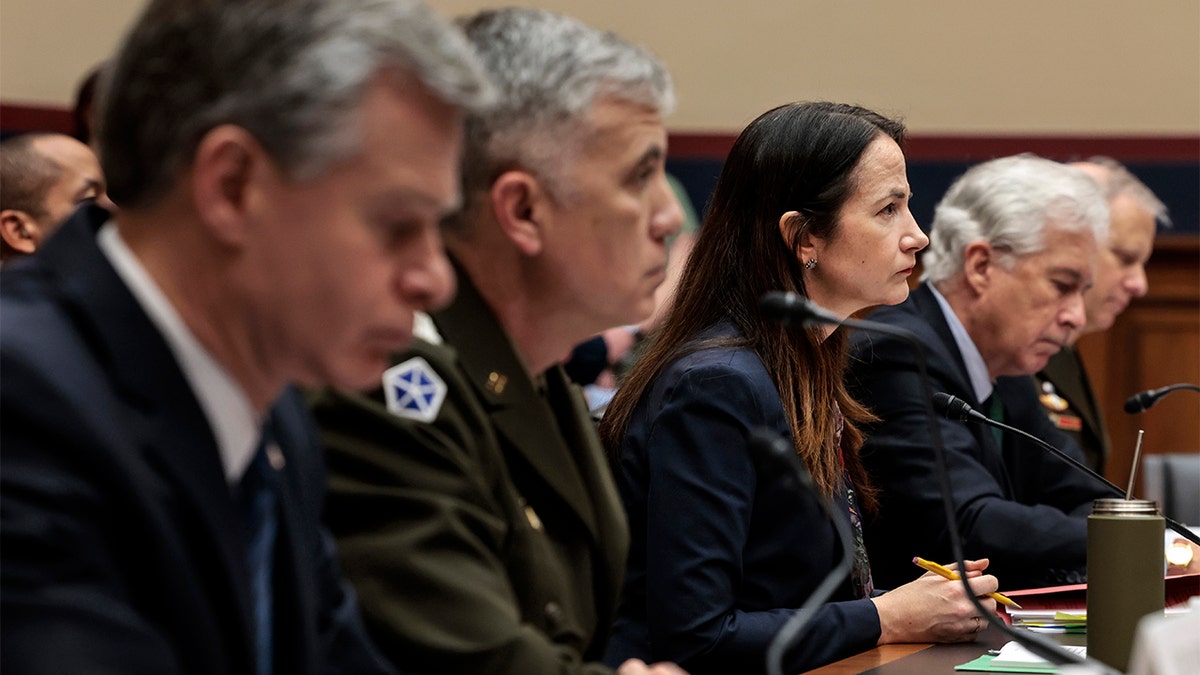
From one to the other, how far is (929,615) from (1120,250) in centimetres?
291

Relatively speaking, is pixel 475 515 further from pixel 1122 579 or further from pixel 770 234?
pixel 770 234

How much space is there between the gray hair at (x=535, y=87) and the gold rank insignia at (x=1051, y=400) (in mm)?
2954

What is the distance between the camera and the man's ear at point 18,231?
10.0 ft

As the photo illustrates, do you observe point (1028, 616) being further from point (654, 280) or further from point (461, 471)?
point (461, 471)

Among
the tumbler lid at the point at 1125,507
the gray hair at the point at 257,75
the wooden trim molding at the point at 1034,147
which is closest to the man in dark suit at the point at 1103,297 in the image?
the wooden trim molding at the point at 1034,147

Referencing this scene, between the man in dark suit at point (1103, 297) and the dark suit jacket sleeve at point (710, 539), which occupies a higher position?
the dark suit jacket sleeve at point (710, 539)

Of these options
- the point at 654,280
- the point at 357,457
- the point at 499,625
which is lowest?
the point at 499,625

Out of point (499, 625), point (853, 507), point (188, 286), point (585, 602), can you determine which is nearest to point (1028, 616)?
point (853, 507)

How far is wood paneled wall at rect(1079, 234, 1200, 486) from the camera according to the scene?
698 cm

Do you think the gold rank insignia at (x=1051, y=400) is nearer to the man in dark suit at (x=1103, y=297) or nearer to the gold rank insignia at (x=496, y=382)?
the man in dark suit at (x=1103, y=297)

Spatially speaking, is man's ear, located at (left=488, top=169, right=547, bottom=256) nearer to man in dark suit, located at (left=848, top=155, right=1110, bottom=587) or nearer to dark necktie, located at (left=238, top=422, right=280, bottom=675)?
dark necktie, located at (left=238, top=422, right=280, bottom=675)

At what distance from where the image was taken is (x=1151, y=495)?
14.8 feet

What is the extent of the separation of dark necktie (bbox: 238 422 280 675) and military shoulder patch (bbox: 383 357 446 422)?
0.21m

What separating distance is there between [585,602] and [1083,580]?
5.95 ft
